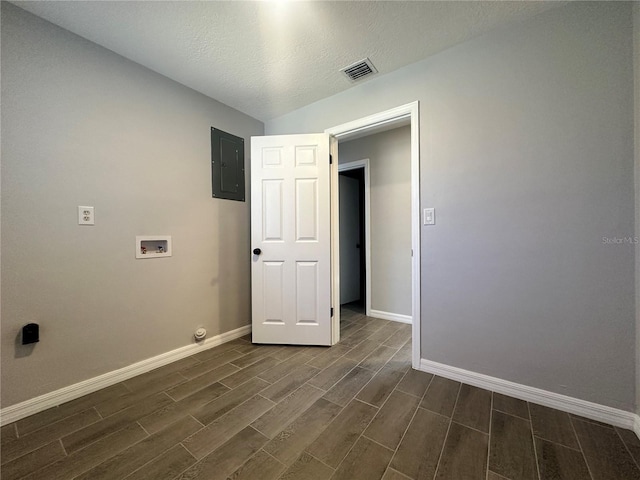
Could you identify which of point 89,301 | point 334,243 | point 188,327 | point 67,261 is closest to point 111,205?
point 67,261

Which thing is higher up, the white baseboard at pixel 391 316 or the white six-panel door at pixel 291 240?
the white six-panel door at pixel 291 240

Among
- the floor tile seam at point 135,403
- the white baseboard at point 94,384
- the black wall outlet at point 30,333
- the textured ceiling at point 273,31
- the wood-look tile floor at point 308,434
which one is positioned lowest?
the floor tile seam at point 135,403

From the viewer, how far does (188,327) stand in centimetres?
214

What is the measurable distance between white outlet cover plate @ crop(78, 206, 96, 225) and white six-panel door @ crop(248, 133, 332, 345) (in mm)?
1152

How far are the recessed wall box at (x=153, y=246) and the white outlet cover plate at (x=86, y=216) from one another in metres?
0.29

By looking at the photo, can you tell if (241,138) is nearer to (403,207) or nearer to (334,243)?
(334,243)

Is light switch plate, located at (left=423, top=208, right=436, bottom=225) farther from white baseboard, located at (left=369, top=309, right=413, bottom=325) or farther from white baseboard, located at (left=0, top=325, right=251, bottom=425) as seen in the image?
white baseboard, located at (left=0, top=325, right=251, bottom=425)

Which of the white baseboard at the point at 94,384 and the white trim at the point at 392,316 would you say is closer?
the white baseboard at the point at 94,384

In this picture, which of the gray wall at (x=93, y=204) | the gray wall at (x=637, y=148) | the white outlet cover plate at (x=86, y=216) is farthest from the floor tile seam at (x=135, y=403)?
the gray wall at (x=637, y=148)

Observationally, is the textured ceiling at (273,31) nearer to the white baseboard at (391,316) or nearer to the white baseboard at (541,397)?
the white baseboard at (541,397)

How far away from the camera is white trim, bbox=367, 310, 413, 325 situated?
2.96 m

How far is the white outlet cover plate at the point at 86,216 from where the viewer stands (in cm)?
159

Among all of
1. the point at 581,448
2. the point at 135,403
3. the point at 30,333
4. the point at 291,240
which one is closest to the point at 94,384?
the point at 135,403

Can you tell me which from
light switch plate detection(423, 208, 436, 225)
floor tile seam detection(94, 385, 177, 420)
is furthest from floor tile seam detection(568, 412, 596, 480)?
floor tile seam detection(94, 385, 177, 420)
